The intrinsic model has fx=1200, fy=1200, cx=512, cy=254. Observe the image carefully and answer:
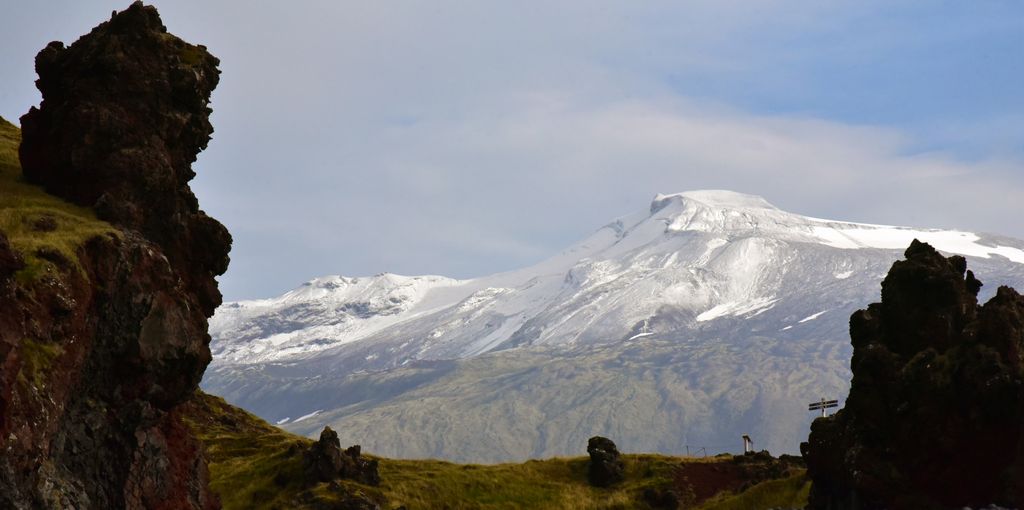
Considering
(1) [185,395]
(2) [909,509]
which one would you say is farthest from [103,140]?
(2) [909,509]

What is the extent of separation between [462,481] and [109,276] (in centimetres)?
5959

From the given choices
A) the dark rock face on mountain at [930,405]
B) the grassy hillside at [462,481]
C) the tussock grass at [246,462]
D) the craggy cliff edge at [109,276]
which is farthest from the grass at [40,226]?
the dark rock face on mountain at [930,405]

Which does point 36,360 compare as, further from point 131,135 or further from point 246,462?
point 246,462

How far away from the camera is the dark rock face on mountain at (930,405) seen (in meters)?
65.9

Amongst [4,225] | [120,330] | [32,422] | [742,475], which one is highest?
[4,225]

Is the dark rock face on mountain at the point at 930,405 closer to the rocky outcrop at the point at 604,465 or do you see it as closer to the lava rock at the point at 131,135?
the rocky outcrop at the point at 604,465

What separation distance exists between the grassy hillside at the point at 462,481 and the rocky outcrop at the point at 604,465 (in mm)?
929

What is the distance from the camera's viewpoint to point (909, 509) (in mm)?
67938

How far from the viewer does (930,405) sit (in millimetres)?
68250

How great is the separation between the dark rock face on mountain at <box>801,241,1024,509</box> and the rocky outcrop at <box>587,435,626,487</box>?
112 feet

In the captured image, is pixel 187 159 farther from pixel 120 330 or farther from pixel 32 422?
pixel 32 422

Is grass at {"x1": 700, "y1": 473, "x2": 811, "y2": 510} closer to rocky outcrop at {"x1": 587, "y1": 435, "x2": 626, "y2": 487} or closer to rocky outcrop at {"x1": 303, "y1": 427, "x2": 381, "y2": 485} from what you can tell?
rocky outcrop at {"x1": 587, "y1": 435, "x2": 626, "y2": 487}

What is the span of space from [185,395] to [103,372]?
5135 millimetres

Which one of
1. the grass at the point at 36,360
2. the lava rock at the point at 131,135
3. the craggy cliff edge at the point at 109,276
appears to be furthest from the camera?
the lava rock at the point at 131,135
